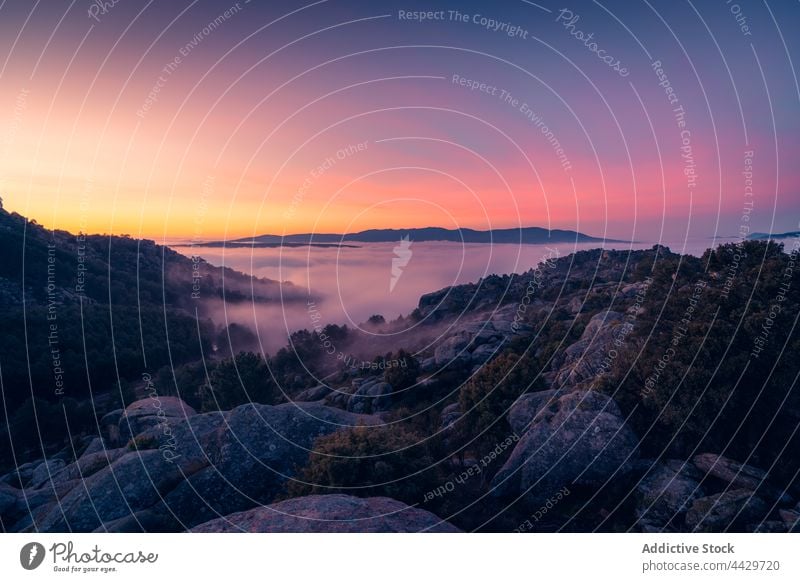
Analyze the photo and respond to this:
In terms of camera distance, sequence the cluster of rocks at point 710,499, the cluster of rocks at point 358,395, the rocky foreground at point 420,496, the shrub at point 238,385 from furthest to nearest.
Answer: the shrub at point 238,385 → the cluster of rocks at point 358,395 → the rocky foreground at point 420,496 → the cluster of rocks at point 710,499

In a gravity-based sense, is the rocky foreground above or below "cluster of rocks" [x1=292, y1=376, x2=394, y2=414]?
above

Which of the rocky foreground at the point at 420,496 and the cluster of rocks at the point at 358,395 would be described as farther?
the cluster of rocks at the point at 358,395

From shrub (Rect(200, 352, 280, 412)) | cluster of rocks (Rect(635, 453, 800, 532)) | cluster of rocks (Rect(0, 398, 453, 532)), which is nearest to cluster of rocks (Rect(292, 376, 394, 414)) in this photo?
shrub (Rect(200, 352, 280, 412))

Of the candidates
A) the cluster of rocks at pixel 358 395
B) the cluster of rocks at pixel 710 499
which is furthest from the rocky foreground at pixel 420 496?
the cluster of rocks at pixel 358 395

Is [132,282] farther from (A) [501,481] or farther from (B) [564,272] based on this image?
(A) [501,481]

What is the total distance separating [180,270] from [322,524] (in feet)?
452

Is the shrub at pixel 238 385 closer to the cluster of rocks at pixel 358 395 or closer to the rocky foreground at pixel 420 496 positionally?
the cluster of rocks at pixel 358 395

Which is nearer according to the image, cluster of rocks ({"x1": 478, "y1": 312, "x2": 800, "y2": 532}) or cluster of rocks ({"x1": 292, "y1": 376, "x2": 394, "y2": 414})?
cluster of rocks ({"x1": 478, "y1": 312, "x2": 800, "y2": 532})

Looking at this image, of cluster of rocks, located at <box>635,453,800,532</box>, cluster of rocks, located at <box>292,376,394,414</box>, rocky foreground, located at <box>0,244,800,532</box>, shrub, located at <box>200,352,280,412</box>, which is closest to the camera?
cluster of rocks, located at <box>635,453,800,532</box>

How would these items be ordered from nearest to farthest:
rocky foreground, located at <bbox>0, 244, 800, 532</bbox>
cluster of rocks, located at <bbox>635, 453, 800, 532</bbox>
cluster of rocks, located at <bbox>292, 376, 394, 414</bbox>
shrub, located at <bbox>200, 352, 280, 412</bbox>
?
Result: cluster of rocks, located at <bbox>635, 453, 800, 532</bbox>, rocky foreground, located at <bbox>0, 244, 800, 532</bbox>, cluster of rocks, located at <bbox>292, 376, 394, 414</bbox>, shrub, located at <bbox>200, 352, 280, 412</bbox>

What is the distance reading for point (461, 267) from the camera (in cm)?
3266

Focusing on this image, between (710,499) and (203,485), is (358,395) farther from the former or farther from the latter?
(710,499)

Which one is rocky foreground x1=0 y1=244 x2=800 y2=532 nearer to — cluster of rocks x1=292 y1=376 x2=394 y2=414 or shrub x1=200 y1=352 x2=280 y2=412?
cluster of rocks x1=292 y1=376 x2=394 y2=414
